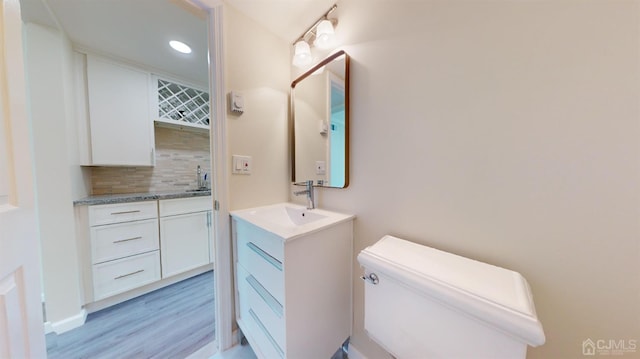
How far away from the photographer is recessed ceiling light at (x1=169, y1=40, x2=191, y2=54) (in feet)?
5.11

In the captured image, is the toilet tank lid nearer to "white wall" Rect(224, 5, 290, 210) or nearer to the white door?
"white wall" Rect(224, 5, 290, 210)

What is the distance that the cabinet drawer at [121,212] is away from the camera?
149 centimetres

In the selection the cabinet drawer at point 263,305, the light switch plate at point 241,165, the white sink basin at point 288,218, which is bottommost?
the cabinet drawer at point 263,305

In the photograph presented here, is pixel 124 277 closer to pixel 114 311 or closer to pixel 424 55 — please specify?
pixel 114 311

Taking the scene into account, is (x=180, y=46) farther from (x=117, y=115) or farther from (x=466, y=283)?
(x=466, y=283)

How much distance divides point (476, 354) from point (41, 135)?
2519mm

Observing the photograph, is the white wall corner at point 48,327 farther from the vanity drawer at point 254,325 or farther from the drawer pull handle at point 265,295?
the drawer pull handle at point 265,295

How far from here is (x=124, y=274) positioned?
160cm

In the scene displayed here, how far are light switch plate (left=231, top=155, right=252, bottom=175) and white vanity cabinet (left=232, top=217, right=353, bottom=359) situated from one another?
301 millimetres

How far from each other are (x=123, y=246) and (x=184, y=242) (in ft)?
1.43

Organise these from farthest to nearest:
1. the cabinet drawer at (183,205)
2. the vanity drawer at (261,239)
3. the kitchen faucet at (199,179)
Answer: the kitchen faucet at (199,179), the cabinet drawer at (183,205), the vanity drawer at (261,239)

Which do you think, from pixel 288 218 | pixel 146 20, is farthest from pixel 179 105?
pixel 288 218

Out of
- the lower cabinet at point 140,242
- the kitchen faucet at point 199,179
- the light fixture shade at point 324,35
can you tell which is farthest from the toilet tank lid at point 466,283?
the kitchen faucet at point 199,179

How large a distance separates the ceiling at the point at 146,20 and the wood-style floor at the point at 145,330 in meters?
2.07
